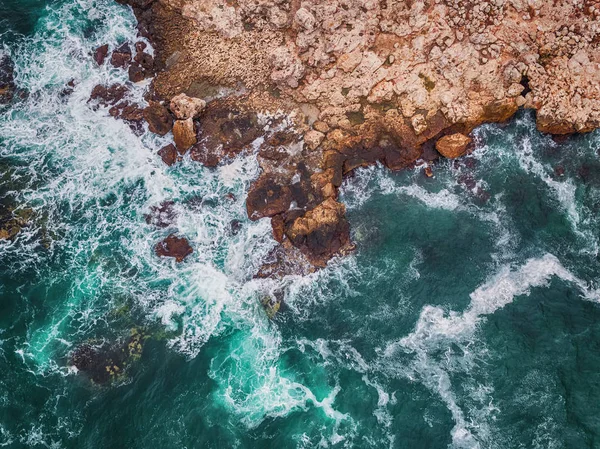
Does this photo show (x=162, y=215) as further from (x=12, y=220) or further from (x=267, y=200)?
(x=12, y=220)

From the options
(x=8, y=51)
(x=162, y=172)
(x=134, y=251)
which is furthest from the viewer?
(x=8, y=51)

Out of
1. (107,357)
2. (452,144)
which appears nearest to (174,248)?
(107,357)

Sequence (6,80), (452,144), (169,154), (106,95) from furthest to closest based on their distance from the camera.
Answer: (6,80), (106,95), (169,154), (452,144)

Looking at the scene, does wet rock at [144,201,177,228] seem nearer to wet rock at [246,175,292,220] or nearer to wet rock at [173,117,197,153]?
wet rock at [173,117,197,153]

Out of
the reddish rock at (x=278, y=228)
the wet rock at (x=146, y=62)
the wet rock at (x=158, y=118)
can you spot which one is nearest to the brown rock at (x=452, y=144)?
the reddish rock at (x=278, y=228)

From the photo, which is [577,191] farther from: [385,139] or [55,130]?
[55,130]

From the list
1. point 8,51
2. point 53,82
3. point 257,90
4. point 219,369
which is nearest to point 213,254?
point 219,369

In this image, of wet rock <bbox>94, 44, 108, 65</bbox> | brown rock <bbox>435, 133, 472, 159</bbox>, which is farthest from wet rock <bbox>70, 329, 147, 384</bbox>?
brown rock <bbox>435, 133, 472, 159</bbox>
